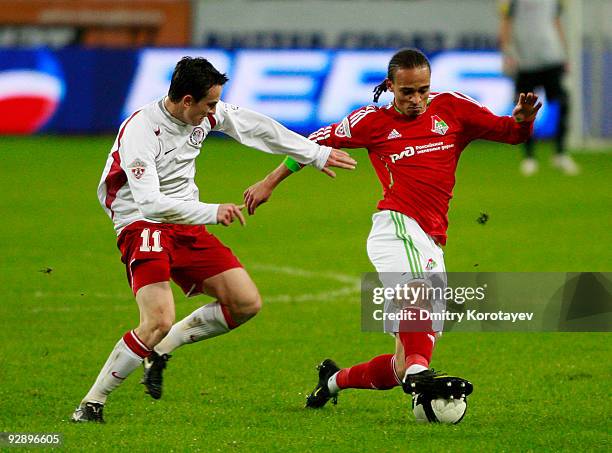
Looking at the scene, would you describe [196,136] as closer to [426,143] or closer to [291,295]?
[426,143]

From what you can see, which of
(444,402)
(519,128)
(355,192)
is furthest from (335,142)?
(355,192)

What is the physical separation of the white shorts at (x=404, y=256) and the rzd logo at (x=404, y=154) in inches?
11.2

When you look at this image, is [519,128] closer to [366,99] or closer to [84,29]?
[366,99]

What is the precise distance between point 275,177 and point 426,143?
786mm

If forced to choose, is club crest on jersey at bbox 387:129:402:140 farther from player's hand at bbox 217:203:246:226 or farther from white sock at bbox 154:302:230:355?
white sock at bbox 154:302:230:355

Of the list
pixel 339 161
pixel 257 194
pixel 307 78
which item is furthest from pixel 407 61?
pixel 307 78

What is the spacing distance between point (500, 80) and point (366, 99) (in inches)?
91.0

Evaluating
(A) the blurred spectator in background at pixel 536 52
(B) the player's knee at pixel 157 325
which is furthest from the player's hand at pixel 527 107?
Result: (A) the blurred spectator in background at pixel 536 52

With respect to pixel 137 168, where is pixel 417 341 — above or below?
below

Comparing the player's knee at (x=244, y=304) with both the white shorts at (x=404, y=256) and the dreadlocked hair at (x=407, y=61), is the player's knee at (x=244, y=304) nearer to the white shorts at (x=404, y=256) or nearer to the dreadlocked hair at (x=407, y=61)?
the white shorts at (x=404, y=256)

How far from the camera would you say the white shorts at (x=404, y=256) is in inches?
247

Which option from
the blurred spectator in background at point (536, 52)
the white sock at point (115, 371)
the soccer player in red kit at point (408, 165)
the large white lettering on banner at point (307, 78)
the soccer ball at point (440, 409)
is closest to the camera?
the soccer ball at point (440, 409)

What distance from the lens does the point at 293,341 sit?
8461 mm

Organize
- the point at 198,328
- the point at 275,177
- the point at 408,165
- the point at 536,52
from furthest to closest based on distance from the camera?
the point at 536,52, the point at 198,328, the point at 275,177, the point at 408,165
